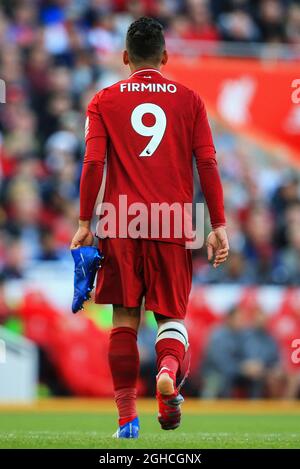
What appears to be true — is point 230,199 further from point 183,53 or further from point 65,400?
point 65,400

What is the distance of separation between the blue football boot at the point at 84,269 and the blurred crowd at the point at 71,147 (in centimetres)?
640

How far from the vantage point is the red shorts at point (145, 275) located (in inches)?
229

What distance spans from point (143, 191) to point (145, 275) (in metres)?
0.42

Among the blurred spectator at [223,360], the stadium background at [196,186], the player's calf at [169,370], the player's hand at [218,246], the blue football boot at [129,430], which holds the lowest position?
the blue football boot at [129,430]

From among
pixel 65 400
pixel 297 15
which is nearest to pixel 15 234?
pixel 65 400

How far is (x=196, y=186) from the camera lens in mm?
13609

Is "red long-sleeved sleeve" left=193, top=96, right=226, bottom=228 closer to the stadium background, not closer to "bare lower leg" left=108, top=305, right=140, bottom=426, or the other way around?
"bare lower leg" left=108, top=305, right=140, bottom=426

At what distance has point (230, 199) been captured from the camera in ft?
45.1

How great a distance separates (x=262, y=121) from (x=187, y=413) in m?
4.77

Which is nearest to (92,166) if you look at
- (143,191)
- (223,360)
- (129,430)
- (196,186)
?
(143,191)

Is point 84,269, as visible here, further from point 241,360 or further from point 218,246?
point 241,360

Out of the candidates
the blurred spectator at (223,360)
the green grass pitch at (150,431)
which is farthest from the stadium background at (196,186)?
the green grass pitch at (150,431)

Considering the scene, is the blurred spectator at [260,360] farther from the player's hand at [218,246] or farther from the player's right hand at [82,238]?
the player's right hand at [82,238]

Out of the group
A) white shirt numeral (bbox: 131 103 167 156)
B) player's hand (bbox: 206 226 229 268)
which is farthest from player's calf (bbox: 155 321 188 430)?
white shirt numeral (bbox: 131 103 167 156)
